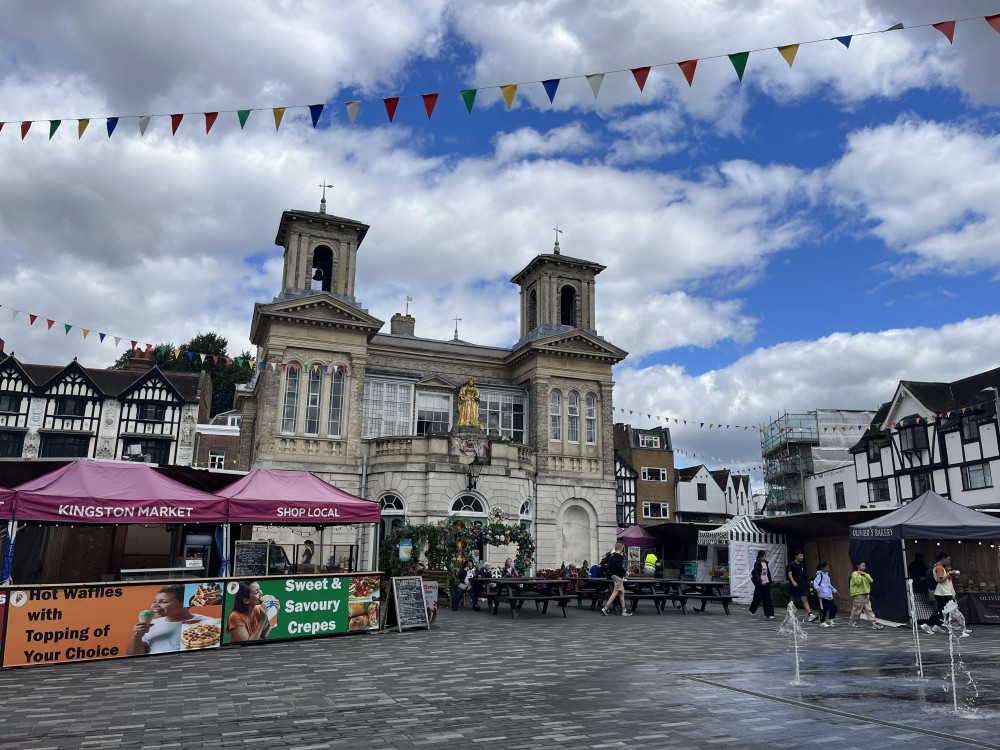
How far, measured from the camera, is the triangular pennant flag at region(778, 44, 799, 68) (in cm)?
1204

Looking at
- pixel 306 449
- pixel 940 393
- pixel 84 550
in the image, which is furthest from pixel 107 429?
pixel 940 393

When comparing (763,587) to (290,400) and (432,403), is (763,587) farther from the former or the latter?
(290,400)

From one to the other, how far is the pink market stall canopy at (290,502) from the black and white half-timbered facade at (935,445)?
29.9 m

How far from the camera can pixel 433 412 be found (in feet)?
109

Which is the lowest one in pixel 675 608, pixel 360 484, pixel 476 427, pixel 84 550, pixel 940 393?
pixel 675 608

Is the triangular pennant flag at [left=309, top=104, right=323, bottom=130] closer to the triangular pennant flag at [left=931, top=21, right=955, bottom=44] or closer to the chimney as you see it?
the triangular pennant flag at [left=931, top=21, right=955, bottom=44]

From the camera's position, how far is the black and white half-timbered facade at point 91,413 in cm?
4625

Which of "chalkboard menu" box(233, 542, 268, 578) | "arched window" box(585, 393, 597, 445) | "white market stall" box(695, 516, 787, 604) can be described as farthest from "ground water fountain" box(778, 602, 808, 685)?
"arched window" box(585, 393, 597, 445)

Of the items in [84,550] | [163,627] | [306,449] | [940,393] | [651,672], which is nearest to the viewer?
[651,672]

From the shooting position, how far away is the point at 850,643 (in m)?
14.3

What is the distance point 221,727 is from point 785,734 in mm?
5123

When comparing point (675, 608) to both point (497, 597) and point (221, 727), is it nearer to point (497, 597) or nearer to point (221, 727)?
point (497, 597)

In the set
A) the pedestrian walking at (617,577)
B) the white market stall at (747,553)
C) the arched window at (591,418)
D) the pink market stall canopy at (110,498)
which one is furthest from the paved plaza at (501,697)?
the arched window at (591,418)

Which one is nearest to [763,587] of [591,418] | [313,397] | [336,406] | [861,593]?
[861,593]
